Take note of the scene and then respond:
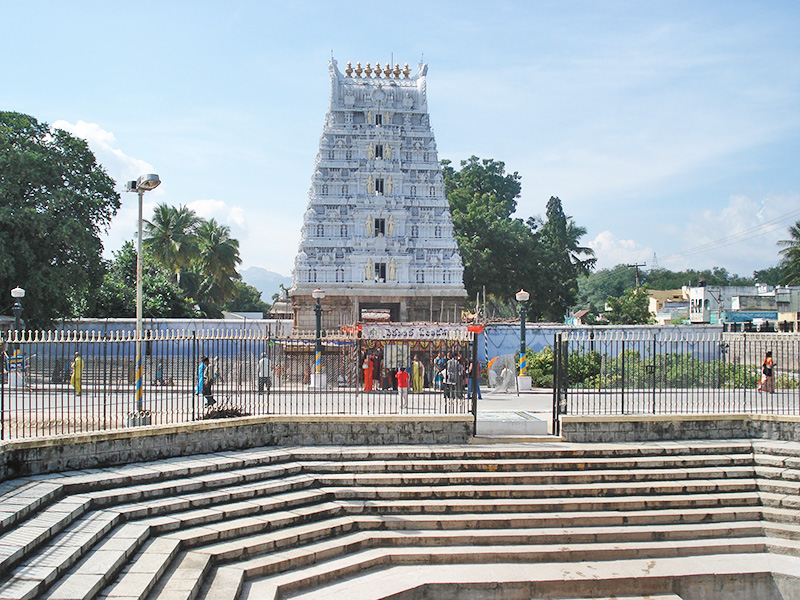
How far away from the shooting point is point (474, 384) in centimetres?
1287

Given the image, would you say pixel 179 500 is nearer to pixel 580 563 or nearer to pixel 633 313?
pixel 580 563

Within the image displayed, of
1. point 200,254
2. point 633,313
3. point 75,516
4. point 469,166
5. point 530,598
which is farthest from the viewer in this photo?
point 469,166

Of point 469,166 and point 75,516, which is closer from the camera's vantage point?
point 75,516

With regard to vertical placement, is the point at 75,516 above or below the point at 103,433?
below

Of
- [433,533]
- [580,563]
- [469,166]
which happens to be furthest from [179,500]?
[469,166]

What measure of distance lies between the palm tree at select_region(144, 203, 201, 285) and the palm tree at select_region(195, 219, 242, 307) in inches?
67.5

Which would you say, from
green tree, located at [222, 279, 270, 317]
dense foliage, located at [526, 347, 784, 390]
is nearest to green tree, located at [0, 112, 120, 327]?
dense foliage, located at [526, 347, 784, 390]

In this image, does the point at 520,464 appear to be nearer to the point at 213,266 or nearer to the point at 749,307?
the point at 213,266

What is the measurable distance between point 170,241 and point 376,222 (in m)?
17.9

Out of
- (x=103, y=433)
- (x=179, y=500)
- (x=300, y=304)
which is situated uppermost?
(x=300, y=304)

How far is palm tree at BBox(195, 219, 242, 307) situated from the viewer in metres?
50.9

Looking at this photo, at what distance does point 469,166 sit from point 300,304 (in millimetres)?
32689

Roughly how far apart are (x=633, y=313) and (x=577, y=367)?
34872 mm

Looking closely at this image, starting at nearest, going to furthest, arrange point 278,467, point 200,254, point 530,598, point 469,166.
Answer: point 530,598 → point 278,467 → point 200,254 → point 469,166
